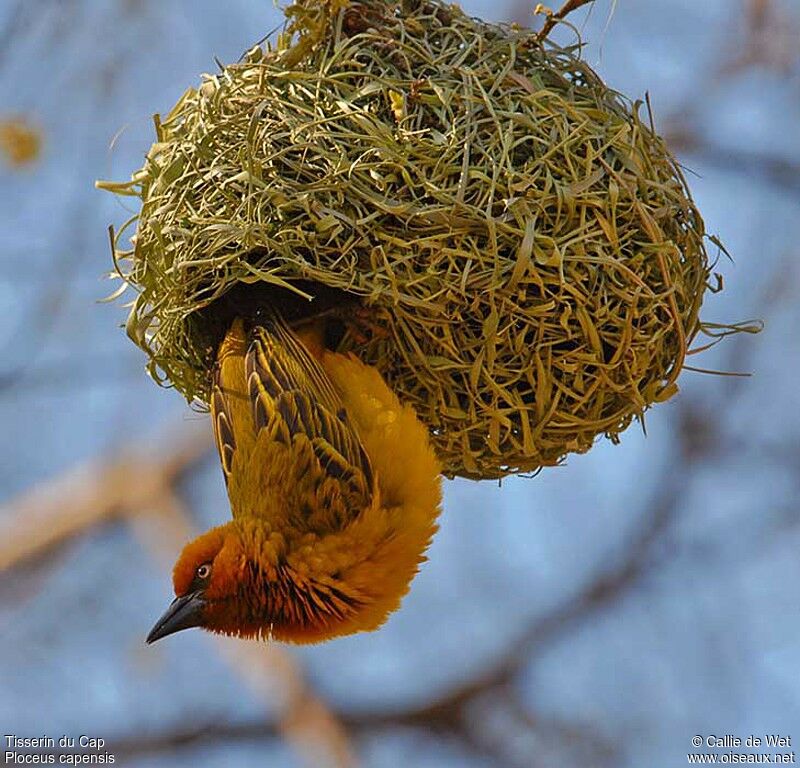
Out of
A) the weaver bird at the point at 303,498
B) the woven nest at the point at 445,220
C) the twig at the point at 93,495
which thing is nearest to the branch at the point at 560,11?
the woven nest at the point at 445,220

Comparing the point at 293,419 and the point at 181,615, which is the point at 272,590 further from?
the point at 293,419

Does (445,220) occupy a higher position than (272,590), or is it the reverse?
(445,220)

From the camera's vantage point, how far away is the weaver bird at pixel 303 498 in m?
2.84

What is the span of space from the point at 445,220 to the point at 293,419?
1.93ft

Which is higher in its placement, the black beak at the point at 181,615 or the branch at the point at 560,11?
the branch at the point at 560,11

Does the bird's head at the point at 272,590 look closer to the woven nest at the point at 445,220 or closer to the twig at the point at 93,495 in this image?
the woven nest at the point at 445,220

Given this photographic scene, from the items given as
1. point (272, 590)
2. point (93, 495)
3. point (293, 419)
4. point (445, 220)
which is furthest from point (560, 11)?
point (93, 495)

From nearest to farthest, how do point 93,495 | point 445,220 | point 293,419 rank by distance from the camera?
point 445,220, point 293,419, point 93,495

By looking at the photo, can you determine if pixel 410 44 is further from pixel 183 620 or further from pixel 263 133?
pixel 183 620

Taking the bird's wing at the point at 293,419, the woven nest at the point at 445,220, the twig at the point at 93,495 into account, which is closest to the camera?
the woven nest at the point at 445,220

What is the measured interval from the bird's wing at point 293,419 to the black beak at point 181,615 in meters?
0.32

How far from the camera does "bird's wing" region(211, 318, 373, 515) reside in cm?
283

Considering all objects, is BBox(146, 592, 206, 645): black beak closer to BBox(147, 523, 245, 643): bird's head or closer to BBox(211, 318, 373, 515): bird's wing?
BBox(147, 523, 245, 643): bird's head

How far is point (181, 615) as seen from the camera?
2918 millimetres
